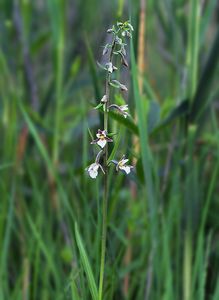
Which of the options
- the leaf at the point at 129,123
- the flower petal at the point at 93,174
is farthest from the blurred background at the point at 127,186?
the flower petal at the point at 93,174

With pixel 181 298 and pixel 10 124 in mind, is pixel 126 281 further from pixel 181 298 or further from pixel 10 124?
pixel 10 124

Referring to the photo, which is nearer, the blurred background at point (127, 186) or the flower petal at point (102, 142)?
the flower petal at point (102, 142)

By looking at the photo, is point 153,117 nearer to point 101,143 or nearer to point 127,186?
point 127,186

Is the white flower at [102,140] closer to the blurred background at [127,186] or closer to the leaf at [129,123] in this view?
the blurred background at [127,186]

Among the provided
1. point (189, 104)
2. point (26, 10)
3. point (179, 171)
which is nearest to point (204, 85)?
point (189, 104)

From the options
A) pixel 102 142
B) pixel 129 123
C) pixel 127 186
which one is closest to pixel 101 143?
pixel 102 142

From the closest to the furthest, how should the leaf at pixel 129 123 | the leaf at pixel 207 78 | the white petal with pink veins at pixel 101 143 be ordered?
the white petal with pink veins at pixel 101 143, the leaf at pixel 129 123, the leaf at pixel 207 78

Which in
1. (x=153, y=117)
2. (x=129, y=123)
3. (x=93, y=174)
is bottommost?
(x=93, y=174)

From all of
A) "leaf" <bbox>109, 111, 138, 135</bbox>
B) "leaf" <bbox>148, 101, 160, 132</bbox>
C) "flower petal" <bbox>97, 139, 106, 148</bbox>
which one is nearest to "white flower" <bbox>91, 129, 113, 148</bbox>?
"flower petal" <bbox>97, 139, 106, 148</bbox>
